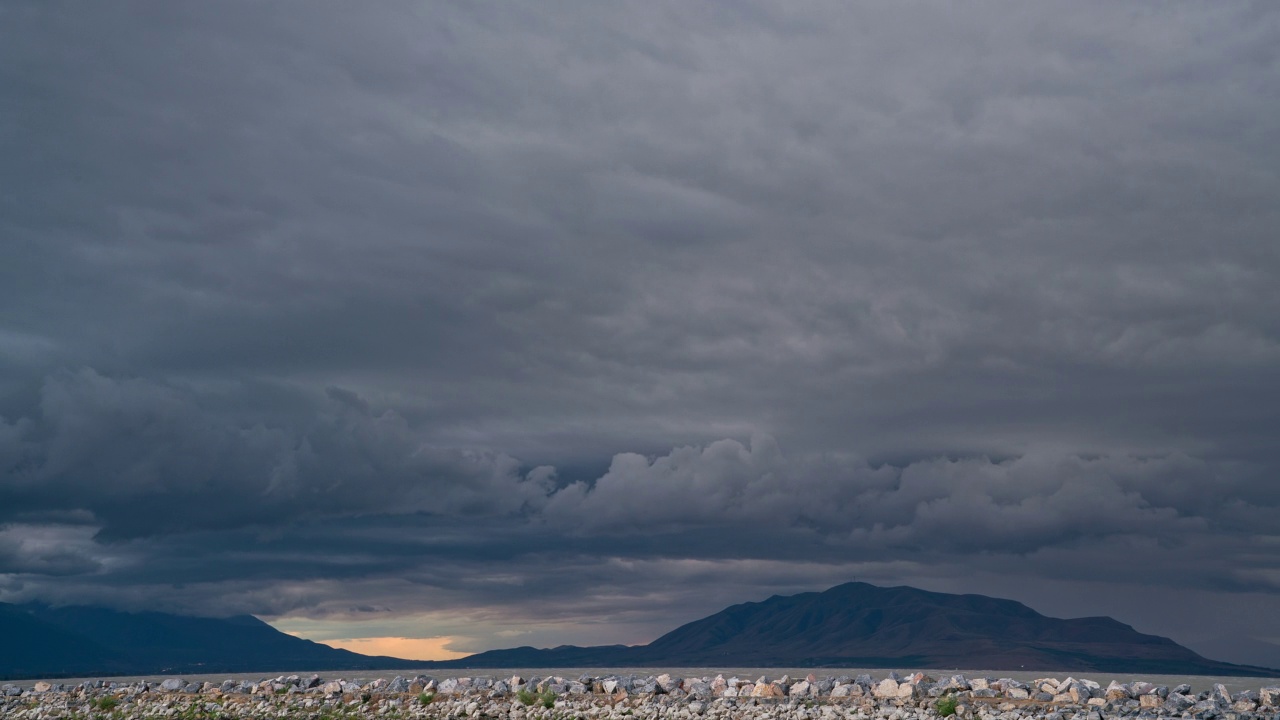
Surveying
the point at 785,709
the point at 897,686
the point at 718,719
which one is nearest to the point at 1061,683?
the point at 897,686

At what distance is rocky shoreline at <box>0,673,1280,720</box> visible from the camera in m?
48.2

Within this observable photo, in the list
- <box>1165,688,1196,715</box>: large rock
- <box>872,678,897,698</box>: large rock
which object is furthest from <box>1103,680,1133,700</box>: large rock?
<box>872,678,897,698</box>: large rock

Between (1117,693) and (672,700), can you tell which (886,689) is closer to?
(1117,693)

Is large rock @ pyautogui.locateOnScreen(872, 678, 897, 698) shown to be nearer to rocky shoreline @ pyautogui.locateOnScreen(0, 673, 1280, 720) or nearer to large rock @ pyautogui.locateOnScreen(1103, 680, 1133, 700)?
rocky shoreline @ pyautogui.locateOnScreen(0, 673, 1280, 720)

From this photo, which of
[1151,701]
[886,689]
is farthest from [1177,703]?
[886,689]

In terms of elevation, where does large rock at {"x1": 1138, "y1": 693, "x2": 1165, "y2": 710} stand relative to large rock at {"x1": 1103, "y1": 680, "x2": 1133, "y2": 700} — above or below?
below

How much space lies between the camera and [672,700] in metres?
56.3

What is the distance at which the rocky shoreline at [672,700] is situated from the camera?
48250 millimetres

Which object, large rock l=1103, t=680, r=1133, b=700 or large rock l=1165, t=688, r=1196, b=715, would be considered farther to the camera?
large rock l=1103, t=680, r=1133, b=700

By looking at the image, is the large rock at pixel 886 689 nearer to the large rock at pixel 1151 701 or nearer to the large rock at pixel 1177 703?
the large rock at pixel 1151 701

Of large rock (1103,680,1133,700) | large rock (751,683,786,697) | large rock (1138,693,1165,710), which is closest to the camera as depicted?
large rock (1138,693,1165,710)

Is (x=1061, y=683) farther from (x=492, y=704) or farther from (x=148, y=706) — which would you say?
(x=148, y=706)

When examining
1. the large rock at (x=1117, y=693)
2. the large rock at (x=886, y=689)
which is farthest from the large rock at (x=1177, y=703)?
the large rock at (x=886, y=689)

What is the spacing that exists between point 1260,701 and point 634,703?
29350 mm
